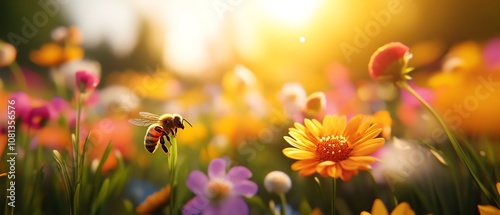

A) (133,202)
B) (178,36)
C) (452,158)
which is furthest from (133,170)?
(452,158)

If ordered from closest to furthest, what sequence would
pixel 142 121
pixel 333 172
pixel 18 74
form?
pixel 333 172, pixel 142 121, pixel 18 74

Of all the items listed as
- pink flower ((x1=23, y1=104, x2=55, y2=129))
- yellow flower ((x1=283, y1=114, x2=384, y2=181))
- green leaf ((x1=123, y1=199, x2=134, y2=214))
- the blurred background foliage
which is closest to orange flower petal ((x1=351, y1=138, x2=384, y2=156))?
yellow flower ((x1=283, y1=114, x2=384, y2=181))

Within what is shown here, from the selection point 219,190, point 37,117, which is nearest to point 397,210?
point 219,190

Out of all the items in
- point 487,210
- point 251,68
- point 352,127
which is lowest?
point 487,210

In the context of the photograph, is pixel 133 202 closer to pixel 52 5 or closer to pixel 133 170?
pixel 133 170

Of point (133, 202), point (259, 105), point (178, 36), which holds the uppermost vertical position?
point (178, 36)

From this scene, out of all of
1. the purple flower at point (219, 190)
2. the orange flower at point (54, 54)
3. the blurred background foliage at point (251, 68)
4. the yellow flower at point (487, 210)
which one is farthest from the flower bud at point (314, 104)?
the orange flower at point (54, 54)

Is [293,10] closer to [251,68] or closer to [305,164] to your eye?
[251,68]
